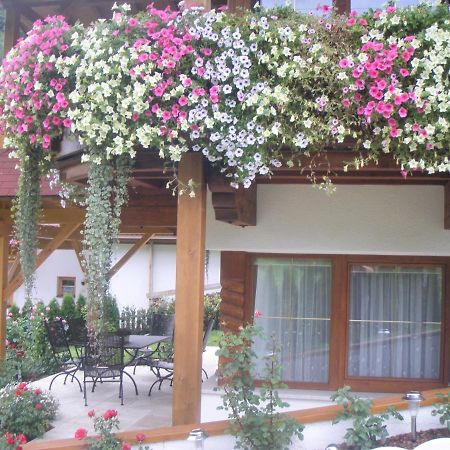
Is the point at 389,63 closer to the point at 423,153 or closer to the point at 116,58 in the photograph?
the point at 423,153

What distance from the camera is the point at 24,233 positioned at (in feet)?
16.1

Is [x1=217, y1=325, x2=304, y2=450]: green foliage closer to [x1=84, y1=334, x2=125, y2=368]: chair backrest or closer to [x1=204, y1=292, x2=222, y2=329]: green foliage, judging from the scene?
[x1=84, y1=334, x2=125, y2=368]: chair backrest

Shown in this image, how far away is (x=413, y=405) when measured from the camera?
13.7ft

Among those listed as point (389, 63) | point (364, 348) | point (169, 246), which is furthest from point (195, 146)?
point (169, 246)

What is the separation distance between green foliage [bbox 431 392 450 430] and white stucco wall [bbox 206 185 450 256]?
172 centimetres

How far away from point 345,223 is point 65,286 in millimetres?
15237

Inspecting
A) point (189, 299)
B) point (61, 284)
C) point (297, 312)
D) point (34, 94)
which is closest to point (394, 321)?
point (297, 312)

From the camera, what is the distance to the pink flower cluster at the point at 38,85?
167 inches

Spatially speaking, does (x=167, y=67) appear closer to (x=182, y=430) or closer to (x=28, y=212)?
(x=28, y=212)

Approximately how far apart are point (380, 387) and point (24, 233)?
3.71 meters

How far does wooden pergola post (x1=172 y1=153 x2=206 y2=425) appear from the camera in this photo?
4.23 meters

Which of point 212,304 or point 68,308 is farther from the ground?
point 212,304

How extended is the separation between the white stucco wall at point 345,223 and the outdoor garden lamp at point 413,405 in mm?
1943

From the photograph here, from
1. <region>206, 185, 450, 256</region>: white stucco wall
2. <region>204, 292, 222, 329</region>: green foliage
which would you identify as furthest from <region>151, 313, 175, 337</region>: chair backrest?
<region>204, 292, 222, 329</region>: green foliage
